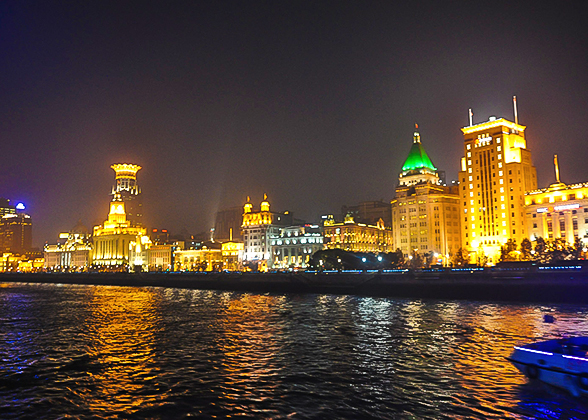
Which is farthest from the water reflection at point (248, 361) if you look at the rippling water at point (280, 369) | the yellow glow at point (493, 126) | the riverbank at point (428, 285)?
the yellow glow at point (493, 126)

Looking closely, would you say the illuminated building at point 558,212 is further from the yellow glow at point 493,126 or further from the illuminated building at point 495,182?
the yellow glow at point 493,126

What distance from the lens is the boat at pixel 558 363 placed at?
22203 mm

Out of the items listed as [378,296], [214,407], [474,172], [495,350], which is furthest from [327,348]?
[474,172]

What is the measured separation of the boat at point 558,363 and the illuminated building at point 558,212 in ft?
434

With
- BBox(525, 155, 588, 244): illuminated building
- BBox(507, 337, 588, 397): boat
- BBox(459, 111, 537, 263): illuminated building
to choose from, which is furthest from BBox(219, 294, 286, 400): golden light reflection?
BBox(459, 111, 537, 263): illuminated building

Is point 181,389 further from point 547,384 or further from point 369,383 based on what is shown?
point 547,384

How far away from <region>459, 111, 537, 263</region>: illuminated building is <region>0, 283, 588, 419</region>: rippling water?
11559cm

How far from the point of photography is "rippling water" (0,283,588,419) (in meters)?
21.4

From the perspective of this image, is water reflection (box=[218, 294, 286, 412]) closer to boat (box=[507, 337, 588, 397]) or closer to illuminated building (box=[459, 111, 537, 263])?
boat (box=[507, 337, 588, 397])

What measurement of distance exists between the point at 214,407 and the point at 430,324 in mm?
30944

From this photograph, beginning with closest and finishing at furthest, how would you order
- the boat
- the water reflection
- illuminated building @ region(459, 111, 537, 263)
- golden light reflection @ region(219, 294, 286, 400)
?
1. the boat
2. the water reflection
3. golden light reflection @ region(219, 294, 286, 400)
4. illuminated building @ region(459, 111, 537, 263)

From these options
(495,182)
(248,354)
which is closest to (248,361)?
(248,354)

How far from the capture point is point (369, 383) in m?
25.4

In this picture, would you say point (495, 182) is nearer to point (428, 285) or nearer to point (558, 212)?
point (558, 212)
